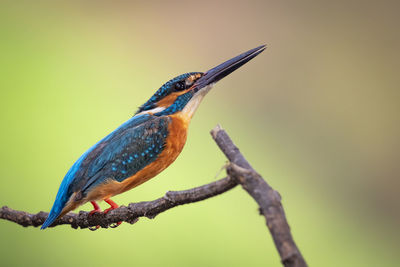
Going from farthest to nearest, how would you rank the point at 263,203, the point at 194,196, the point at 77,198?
the point at 77,198, the point at 194,196, the point at 263,203

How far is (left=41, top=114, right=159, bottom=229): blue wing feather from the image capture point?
163 centimetres

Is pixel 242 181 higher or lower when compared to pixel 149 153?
lower

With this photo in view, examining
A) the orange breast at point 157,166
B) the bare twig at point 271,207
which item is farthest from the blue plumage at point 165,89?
the bare twig at point 271,207

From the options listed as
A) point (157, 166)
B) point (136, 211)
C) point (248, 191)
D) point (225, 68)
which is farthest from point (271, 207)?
point (225, 68)

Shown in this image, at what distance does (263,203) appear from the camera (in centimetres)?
106

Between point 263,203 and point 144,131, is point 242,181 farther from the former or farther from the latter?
point 144,131

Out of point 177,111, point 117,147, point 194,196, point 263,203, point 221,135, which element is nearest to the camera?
point 263,203

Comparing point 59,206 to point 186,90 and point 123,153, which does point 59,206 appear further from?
point 186,90

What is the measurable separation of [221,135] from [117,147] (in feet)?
1.95

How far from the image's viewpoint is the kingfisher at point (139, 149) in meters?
1.69

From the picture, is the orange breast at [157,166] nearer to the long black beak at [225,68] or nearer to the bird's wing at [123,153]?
the bird's wing at [123,153]

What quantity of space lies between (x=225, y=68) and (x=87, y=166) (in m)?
0.70

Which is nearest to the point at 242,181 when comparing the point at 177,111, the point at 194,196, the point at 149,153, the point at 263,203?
the point at 263,203

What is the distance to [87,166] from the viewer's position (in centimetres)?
173
